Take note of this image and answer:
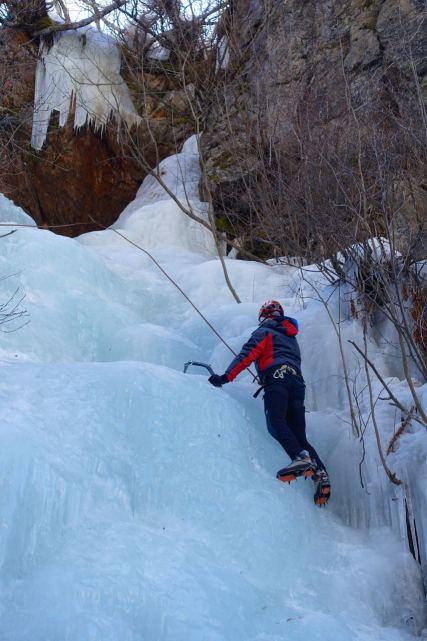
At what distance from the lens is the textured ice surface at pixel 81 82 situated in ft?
34.9

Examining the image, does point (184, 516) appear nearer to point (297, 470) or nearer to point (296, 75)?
point (297, 470)

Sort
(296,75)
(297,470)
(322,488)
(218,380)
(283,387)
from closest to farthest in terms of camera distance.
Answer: (297,470) → (322,488) → (283,387) → (218,380) → (296,75)

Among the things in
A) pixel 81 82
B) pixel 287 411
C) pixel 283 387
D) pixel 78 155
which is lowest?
pixel 287 411

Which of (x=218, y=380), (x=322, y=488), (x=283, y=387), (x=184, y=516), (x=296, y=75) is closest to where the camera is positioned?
(x=184, y=516)

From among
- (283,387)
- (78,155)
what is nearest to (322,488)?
(283,387)

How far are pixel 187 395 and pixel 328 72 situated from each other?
6.22 metres

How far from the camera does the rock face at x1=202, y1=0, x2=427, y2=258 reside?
324 inches

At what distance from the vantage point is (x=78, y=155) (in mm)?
10750

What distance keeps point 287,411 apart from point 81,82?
8074 millimetres

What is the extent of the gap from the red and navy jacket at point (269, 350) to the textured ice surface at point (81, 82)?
22.7ft

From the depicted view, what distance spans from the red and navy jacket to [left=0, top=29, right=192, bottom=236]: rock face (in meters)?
6.24

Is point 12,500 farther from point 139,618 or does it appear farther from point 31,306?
point 31,306

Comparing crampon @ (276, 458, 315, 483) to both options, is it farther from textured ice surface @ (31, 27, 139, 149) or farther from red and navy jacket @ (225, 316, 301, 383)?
textured ice surface @ (31, 27, 139, 149)

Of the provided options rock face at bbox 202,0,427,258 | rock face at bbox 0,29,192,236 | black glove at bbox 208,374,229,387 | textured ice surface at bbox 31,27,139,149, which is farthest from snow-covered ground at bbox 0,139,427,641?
textured ice surface at bbox 31,27,139,149
